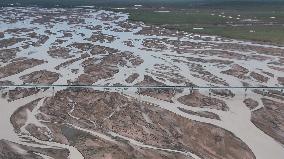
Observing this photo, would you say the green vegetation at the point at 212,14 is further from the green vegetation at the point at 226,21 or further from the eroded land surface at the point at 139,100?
the eroded land surface at the point at 139,100

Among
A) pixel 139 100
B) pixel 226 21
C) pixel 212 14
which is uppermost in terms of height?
pixel 139 100

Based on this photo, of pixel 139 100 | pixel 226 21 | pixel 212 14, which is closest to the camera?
pixel 139 100

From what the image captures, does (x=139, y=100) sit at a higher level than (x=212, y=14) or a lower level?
higher

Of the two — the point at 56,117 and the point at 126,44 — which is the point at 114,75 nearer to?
the point at 56,117

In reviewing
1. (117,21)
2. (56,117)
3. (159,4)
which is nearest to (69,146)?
(56,117)

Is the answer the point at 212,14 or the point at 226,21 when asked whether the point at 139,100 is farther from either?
the point at 212,14

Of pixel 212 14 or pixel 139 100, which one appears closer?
pixel 139 100

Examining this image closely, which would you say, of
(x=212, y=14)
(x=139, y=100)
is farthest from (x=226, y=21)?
(x=139, y=100)

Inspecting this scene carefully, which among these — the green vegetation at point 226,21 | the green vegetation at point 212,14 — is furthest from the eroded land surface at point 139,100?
the green vegetation at point 212,14
